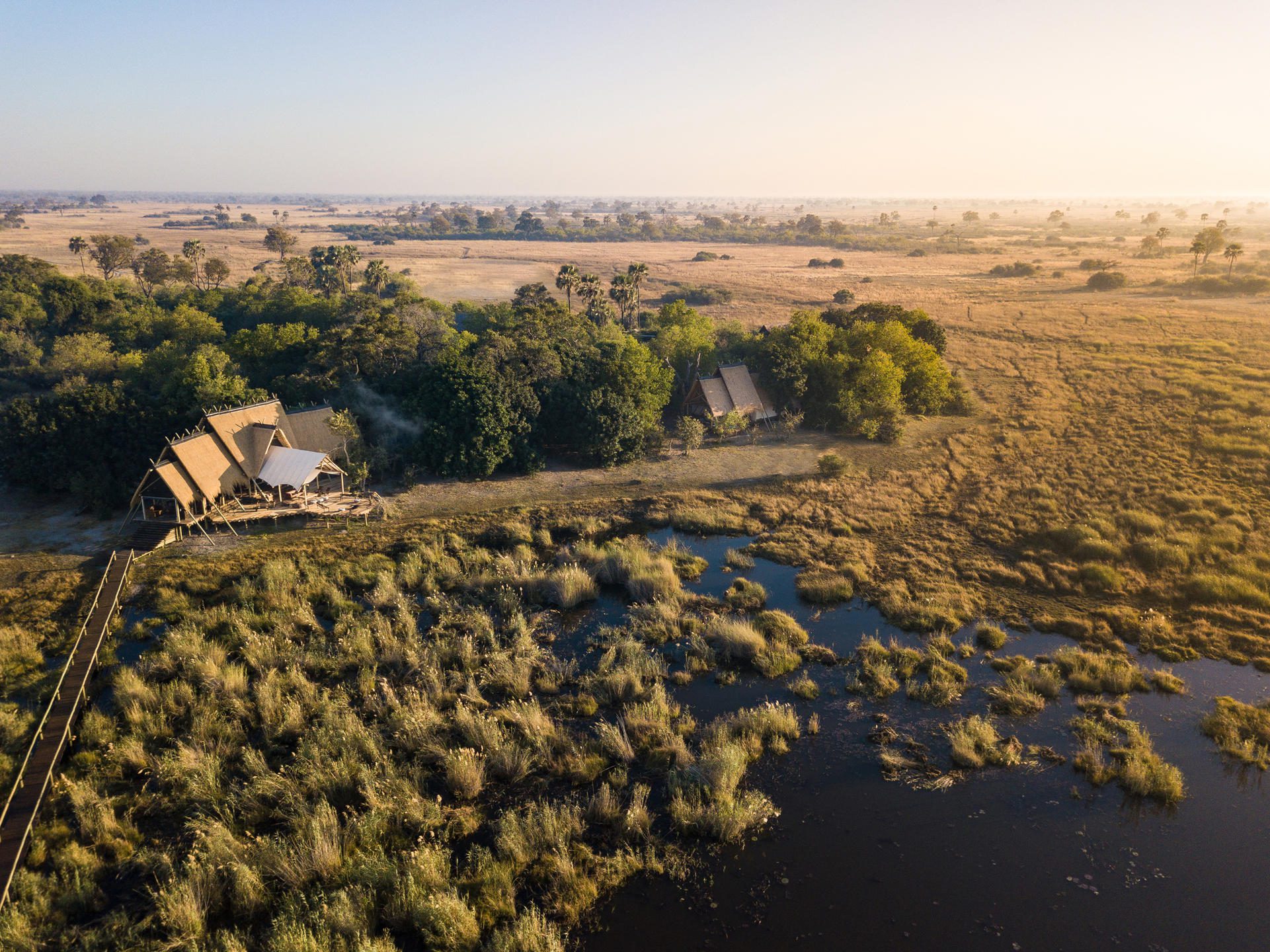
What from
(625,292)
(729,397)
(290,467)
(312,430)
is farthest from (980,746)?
(625,292)

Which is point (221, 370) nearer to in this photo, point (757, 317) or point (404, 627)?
point (404, 627)

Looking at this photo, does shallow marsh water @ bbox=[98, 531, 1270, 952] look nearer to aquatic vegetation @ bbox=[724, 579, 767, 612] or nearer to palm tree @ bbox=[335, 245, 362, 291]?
aquatic vegetation @ bbox=[724, 579, 767, 612]

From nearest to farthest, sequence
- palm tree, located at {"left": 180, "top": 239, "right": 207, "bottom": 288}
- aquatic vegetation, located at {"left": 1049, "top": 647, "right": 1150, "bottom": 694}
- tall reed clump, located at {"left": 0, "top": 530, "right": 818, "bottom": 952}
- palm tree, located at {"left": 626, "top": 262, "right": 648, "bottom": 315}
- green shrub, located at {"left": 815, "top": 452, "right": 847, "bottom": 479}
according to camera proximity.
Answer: tall reed clump, located at {"left": 0, "top": 530, "right": 818, "bottom": 952}, aquatic vegetation, located at {"left": 1049, "top": 647, "right": 1150, "bottom": 694}, green shrub, located at {"left": 815, "top": 452, "right": 847, "bottom": 479}, palm tree, located at {"left": 626, "top": 262, "right": 648, "bottom": 315}, palm tree, located at {"left": 180, "top": 239, "right": 207, "bottom": 288}

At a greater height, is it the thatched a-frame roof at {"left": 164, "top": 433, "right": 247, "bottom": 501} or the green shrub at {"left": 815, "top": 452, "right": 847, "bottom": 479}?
the thatched a-frame roof at {"left": 164, "top": 433, "right": 247, "bottom": 501}

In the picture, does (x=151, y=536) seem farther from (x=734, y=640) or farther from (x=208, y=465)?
(x=734, y=640)

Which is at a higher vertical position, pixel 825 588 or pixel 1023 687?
pixel 825 588

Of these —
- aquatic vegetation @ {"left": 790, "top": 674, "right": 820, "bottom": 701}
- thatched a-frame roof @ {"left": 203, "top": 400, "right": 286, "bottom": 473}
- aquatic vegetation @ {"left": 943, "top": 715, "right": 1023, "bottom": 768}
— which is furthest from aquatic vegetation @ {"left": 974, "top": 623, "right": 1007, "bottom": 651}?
thatched a-frame roof @ {"left": 203, "top": 400, "right": 286, "bottom": 473}
